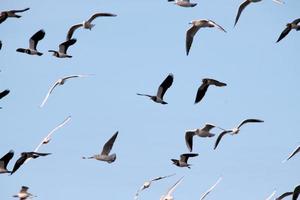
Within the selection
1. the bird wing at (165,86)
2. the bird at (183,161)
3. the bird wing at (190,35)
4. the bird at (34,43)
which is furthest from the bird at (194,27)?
the bird at (34,43)

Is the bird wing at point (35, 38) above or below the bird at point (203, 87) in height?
above

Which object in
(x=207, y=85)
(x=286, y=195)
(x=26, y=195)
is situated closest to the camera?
(x=286, y=195)

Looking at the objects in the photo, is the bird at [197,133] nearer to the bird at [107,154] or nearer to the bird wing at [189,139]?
the bird wing at [189,139]

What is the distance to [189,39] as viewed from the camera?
129ft

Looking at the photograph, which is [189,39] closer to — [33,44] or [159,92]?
[159,92]

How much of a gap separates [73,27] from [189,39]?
4700 mm

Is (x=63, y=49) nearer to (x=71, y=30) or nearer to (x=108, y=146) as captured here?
(x=71, y=30)

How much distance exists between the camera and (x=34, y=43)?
41.3m

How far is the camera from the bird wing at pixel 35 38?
135 ft

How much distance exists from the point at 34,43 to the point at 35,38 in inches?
7.6

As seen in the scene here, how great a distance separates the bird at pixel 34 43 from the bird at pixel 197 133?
5856 mm

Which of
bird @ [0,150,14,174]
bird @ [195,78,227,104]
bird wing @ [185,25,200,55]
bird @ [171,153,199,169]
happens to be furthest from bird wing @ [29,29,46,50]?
bird @ [171,153,199,169]

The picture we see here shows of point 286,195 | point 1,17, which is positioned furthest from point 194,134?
point 1,17

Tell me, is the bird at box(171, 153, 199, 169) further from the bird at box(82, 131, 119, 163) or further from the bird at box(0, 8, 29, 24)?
the bird at box(0, 8, 29, 24)
